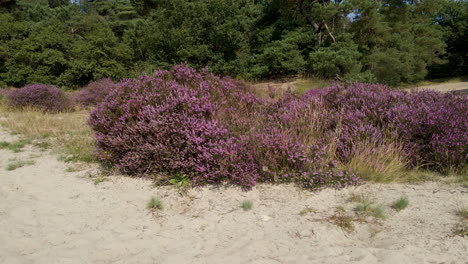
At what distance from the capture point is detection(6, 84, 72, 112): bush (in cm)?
1062

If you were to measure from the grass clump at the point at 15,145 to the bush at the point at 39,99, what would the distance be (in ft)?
14.0

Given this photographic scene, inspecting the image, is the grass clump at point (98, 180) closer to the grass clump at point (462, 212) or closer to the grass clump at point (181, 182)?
the grass clump at point (181, 182)

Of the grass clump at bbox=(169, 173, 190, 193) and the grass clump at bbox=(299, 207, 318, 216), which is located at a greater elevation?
the grass clump at bbox=(169, 173, 190, 193)

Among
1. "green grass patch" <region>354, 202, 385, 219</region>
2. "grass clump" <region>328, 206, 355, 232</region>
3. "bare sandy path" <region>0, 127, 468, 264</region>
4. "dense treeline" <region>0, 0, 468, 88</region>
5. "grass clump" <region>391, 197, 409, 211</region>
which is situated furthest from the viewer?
"dense treeline" <region>0, 0, 468, 88</region>

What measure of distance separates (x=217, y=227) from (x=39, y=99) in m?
10.2

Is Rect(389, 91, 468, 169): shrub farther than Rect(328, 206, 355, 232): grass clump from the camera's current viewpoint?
Yes

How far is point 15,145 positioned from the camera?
6355mm

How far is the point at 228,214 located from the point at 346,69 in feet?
39.8

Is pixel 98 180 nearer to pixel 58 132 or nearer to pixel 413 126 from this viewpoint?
pixel 58 132

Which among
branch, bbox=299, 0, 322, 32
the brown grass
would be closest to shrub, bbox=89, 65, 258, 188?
the brown grass

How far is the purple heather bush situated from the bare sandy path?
26 centimetres

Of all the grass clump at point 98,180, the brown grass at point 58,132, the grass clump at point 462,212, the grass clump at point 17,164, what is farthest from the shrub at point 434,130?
the grass clump at point 17,164

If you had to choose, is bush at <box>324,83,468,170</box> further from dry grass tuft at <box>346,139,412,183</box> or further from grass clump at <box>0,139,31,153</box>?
grass clump at <box>0,139,31,153</box>

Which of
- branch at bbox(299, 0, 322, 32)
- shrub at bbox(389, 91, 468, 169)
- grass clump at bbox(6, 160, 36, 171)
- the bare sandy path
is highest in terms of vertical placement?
branch at bbox(299, 0, 322, 32)
